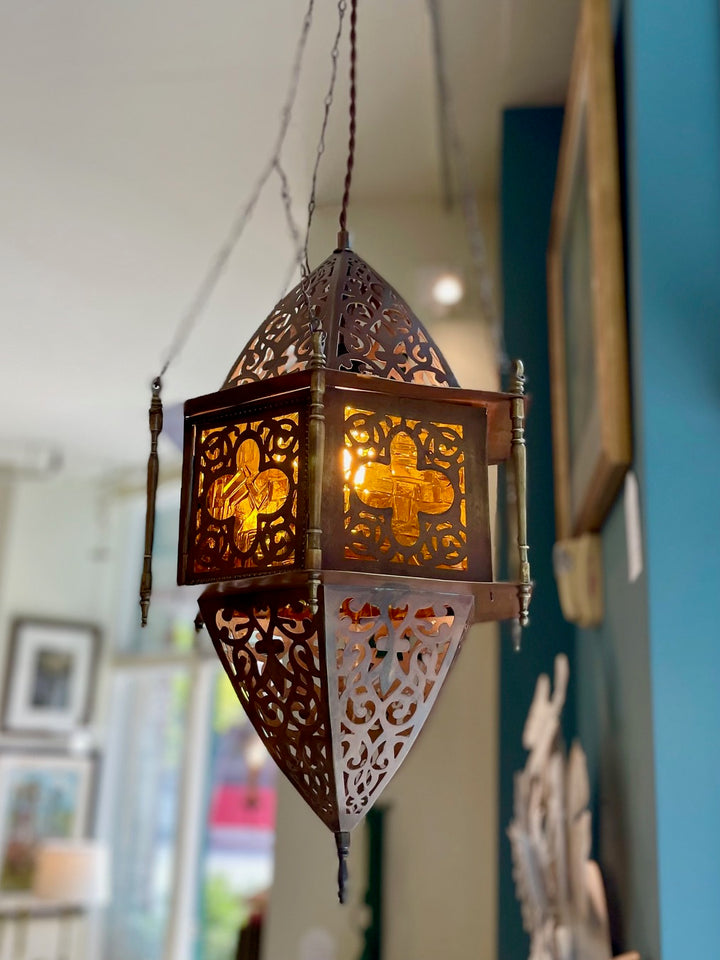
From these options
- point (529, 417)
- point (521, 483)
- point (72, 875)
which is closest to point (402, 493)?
point (521, 483)

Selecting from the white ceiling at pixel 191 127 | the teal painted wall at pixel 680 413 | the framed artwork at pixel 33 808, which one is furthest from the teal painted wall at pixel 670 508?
the framed artwork at pixel 33 808

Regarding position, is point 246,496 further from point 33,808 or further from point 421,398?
point 33,808

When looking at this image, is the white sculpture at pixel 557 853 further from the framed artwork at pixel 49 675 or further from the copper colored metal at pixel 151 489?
the framed artwork at pixel 49 675

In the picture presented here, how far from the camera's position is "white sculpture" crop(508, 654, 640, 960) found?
1312 millimetres

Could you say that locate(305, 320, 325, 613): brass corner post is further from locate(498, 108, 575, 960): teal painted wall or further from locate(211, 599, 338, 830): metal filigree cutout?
locate(498, 108, 575, 960): teal painted wall

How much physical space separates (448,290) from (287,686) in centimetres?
159

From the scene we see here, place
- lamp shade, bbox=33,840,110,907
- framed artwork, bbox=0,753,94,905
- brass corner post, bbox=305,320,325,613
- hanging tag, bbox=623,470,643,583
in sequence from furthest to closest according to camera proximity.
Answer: framed artwork, bbox=0,753,94,905 → lamp shade, bbox=33,840,110,907 → hanging tag, bbox=623,470,643,583 → brass corner post, bbox=305,320,325,613

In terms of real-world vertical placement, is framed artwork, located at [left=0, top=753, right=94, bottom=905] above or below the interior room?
below

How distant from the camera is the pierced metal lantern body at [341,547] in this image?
2.23ft

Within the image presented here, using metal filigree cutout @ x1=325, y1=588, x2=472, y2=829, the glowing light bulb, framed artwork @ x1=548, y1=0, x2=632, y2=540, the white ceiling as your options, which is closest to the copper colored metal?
metal filigree cutout @ x1=325, y1=588, x2=472, y2=829

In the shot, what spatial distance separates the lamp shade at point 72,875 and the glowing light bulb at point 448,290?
3.54m

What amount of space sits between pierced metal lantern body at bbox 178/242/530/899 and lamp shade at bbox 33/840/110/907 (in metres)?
4.30

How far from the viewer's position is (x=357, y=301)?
2.65 feet

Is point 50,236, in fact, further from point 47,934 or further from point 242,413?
point 47,934
